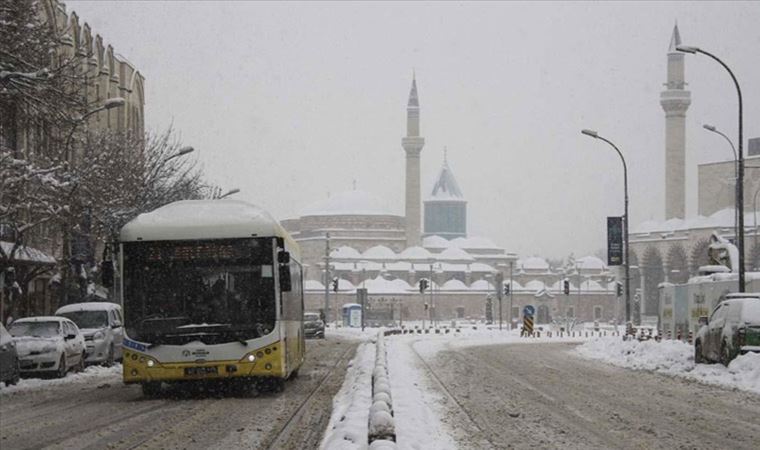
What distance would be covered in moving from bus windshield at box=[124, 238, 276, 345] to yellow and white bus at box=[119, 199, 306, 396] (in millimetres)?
14

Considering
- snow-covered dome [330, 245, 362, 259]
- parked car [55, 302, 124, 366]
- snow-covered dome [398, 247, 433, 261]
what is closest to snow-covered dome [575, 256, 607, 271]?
snow-covered dome [398, 247, 433, 261]

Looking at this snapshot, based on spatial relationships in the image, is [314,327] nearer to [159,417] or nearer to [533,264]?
[159,417]

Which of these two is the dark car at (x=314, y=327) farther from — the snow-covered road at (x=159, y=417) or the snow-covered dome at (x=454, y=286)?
the snow-covered dome at (x=454, y=286)

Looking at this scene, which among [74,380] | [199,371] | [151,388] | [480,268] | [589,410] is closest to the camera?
[589,410]

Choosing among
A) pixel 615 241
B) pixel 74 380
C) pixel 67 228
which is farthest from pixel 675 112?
pixel 74 380

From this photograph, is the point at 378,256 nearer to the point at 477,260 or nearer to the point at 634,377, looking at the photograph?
the point at 477,260

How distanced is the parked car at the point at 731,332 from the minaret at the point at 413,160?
4210 inches

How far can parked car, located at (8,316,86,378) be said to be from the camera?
24.7 meters

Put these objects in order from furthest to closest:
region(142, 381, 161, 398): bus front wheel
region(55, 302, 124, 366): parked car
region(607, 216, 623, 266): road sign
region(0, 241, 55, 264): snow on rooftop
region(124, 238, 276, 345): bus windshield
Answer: region(607, 216, 623, 266): road sign → region(0, 241, 55, 264): snow on rooftop → region(55, 302, 124, 366): parked car → region(142, 381, 161, 398): bus front wheel → region(124, 238, 276, 345): bus windshield

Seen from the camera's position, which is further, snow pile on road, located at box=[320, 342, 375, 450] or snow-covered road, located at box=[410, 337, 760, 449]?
snow-covered road, located at box=[410, 337, 760, 449]

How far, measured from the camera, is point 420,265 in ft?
462

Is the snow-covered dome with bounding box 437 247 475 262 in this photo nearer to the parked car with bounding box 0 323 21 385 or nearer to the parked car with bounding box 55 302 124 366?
the parked car with bounding box 55 302 124 366

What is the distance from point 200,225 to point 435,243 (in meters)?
135

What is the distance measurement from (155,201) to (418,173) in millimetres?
91732
